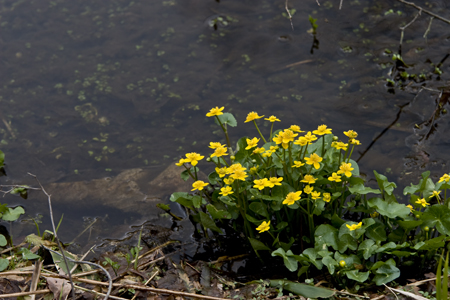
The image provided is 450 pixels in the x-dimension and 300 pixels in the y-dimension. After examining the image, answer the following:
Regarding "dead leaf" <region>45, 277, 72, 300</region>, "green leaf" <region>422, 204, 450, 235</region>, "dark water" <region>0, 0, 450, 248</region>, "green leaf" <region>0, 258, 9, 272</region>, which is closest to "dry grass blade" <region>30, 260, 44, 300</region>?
"dead leaf" <region>45, 277, 72, 300</region>

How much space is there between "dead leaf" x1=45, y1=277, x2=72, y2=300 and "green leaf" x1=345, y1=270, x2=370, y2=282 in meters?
1.64

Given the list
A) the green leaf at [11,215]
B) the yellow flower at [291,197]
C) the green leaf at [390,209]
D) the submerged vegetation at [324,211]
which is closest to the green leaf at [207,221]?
the submerged vegetation at [324,211]

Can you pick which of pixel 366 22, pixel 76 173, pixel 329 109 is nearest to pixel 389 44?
pixel 366 22

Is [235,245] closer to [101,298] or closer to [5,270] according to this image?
[101,298]

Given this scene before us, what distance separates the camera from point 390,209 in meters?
2.51

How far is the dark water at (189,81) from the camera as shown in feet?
13.4

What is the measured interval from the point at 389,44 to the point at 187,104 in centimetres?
258

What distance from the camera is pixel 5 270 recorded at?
2.72 meters

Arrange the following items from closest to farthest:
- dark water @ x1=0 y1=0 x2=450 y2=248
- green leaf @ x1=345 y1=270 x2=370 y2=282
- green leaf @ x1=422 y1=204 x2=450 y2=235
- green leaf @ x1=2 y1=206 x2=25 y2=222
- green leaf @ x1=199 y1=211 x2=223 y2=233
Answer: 1. green leaf @ x1=345 y1=270 x2=370 y2=282
2. green leaf @ x1=422 y1=204 x2=450 y2=235
3. green leaf @ x1=199 y1=211 x2=223 y2=233
4. green leaf @ x1=2 y1=206 x2=25 y2=222
5. dark water @ x1=0 y1=0 x2=450 y2=248

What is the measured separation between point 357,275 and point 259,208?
70cm

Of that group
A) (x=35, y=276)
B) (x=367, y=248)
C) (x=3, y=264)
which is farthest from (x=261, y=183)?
(x=3, y=264)

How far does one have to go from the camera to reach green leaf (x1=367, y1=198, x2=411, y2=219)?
8.05 feet

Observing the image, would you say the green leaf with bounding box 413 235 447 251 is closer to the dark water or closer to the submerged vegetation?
the submerged vegetation

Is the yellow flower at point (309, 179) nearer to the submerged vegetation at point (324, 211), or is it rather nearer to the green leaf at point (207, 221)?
the submerged vegetation at point (324, 211)
